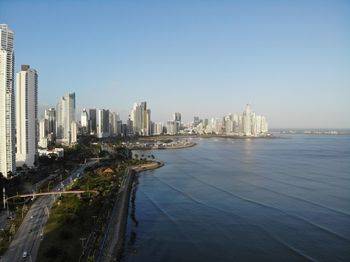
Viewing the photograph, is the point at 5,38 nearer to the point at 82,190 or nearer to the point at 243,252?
the point at 82,190

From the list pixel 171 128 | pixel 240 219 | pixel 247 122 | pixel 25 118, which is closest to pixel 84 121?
pixel 171 128

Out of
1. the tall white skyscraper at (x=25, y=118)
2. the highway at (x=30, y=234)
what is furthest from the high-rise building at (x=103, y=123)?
the highway at (x=30, y=234)

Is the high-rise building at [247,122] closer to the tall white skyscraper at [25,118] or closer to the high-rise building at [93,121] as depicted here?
the high-rise building at [93,121]

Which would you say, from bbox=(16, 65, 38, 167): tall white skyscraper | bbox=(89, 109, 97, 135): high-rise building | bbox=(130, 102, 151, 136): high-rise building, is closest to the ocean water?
bbox=(16, 65, 38, 167): tall white skyscraper

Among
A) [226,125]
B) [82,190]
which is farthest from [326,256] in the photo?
[226,125]

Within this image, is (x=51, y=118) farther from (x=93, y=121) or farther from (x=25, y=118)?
(x=25, y=118)

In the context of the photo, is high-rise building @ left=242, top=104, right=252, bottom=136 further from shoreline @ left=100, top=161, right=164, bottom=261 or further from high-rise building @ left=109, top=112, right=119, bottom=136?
shoreline @ left=100, top=161, right=164, bottom=261
